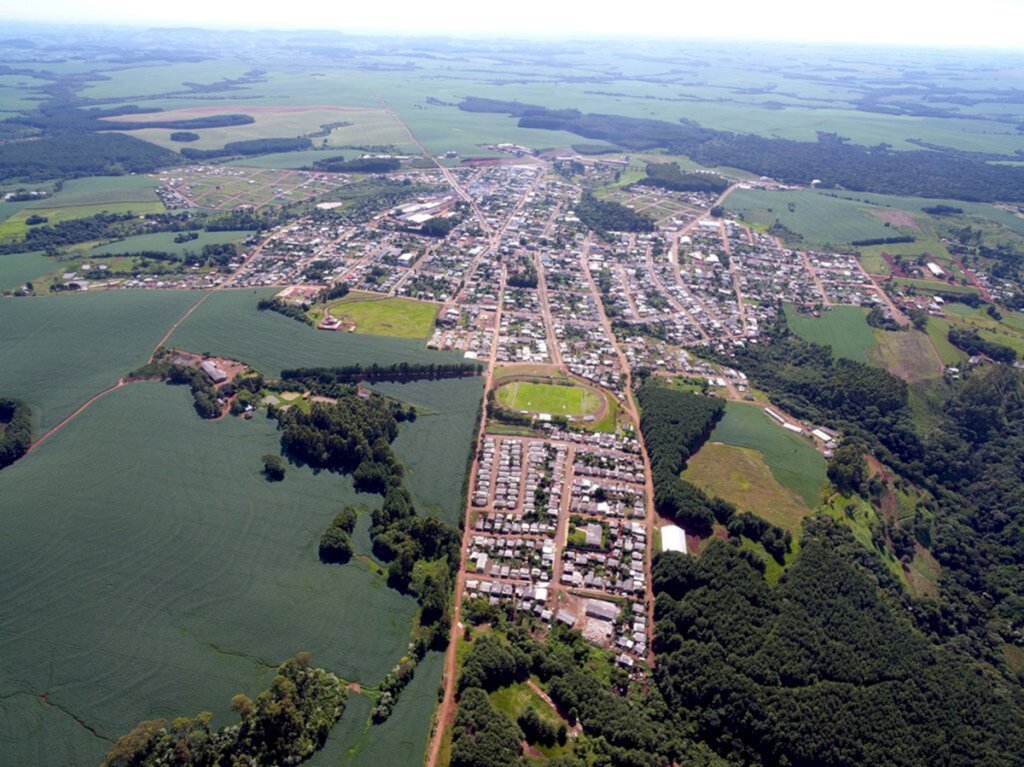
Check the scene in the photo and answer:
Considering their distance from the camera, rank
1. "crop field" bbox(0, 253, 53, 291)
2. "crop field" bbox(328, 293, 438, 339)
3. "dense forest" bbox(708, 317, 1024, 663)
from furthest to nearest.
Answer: "crop field" bbox(0, 253, 53, 291), "crop field" bbox(328, 293, 438, 339), "dense forest" bbox(708, 317, 1024, 663)

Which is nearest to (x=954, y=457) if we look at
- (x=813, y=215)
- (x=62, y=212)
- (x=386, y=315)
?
(x=386, y=315)

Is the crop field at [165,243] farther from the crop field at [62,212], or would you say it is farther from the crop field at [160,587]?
the crop field at [160,587]

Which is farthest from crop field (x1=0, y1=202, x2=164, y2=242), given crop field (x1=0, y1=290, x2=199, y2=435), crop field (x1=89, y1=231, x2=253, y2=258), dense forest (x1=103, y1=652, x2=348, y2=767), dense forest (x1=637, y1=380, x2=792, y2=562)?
dense forest (x1=637, y1=380, x2=792, y2=562)

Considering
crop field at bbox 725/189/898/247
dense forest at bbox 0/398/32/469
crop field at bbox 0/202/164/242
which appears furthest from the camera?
crop field at bbox 725/189/898/247

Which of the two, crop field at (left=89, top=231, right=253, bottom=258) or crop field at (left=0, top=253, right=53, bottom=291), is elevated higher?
crop field at (left=89, top=231, right=253, bottom=258)

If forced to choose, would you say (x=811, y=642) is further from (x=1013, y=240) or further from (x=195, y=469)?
(x=1013, y=240)

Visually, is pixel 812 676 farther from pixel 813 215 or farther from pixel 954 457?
pixel 813 215

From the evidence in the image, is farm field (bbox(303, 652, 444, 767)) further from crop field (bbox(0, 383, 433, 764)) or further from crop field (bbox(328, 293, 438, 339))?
crop field (bbox(328, 293, 438, 339))

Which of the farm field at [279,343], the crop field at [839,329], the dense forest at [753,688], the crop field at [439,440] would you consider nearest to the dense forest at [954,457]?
the crop field at [839,329]
